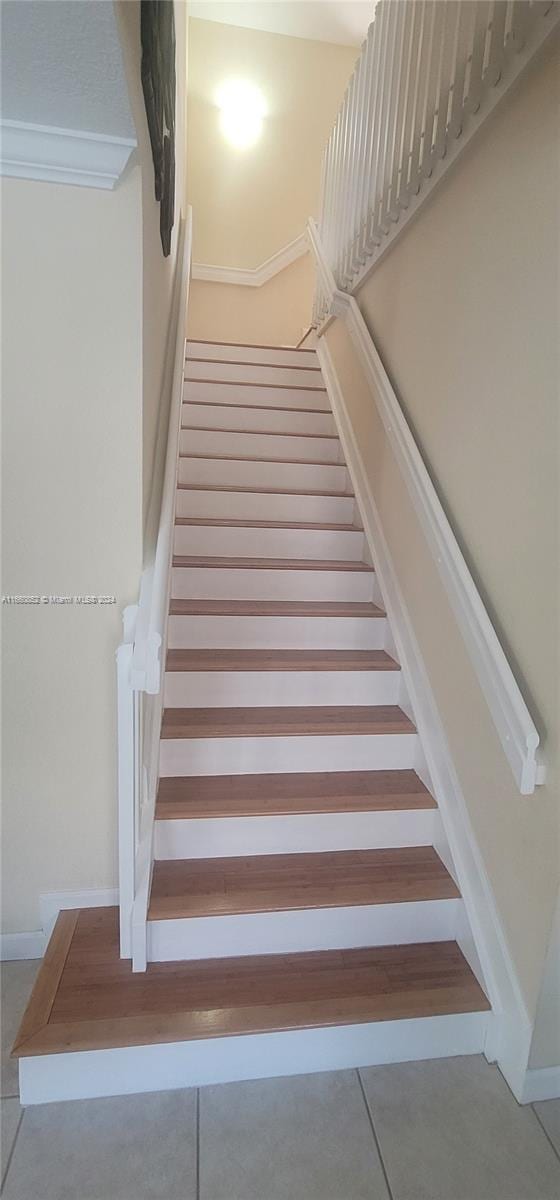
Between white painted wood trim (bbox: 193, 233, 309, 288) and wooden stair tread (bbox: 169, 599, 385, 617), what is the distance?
2828 millimetres

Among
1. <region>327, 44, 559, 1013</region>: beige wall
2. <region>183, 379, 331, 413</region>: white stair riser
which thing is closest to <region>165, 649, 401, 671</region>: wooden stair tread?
<region>327, 44, 559, 1013</region>: beige wall

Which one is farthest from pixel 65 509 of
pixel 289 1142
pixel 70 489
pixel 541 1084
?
pixel 541 1084

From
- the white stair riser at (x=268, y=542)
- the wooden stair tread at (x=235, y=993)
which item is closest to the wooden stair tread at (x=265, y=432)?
the white stair riser at (x=268, y=542)

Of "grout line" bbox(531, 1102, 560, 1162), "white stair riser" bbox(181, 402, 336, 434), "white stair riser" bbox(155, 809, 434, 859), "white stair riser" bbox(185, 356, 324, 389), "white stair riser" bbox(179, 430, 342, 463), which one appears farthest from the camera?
"white stair riser" bbox(185, 356, 324, 389)

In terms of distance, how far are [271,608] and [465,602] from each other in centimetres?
85

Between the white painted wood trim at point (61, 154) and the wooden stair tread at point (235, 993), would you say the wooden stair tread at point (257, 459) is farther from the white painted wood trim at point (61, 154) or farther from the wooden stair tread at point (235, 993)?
the wooden stair tread at point (235, 993)

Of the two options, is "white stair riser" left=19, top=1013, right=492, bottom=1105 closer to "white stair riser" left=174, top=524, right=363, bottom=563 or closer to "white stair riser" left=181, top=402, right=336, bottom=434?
"white stair riser" left=174, top=524, right=363, bottom=563

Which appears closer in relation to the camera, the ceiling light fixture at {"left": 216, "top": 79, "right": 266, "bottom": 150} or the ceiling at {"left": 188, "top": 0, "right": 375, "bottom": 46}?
the ceiling at {"left": 188, "top": 0, "right": 375, "bottom": 46}

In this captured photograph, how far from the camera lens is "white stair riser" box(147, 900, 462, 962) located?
1.42m

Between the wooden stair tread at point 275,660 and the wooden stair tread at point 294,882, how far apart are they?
0.56m

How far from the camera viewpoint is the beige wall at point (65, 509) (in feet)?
4.29

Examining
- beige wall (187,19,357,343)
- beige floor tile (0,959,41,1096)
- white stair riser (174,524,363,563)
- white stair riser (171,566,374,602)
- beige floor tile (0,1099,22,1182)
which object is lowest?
beige floor tile (0,1099,22,1182)

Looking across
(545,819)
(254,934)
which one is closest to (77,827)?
(254,934)

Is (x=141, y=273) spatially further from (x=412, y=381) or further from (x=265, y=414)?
(x=265, y=414)
